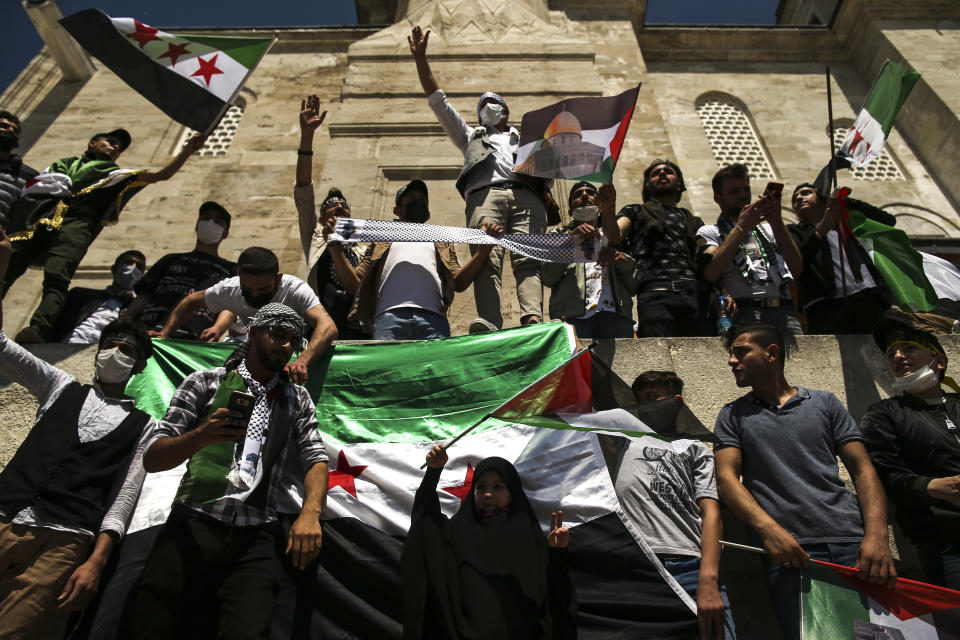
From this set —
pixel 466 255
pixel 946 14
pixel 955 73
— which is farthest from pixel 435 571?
pixel 946 14

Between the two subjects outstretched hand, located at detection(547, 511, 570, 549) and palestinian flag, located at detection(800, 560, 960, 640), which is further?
outstretched hand, located at detection(547, 511, 570, 549)

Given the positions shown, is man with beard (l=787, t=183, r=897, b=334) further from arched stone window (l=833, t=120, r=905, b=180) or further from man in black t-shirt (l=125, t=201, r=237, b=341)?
arched stone window (l=833, t=120, r=905, b=180)

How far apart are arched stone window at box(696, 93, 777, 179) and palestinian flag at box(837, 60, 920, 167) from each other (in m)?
6.32

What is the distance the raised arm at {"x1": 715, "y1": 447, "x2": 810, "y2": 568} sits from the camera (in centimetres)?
291

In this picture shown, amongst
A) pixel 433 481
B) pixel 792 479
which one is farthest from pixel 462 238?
pixel 792 479

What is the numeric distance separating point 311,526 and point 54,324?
355 cm

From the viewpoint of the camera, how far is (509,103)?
1016 centimetres

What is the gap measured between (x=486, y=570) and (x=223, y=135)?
12101 millimetres

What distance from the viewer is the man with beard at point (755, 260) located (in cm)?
471

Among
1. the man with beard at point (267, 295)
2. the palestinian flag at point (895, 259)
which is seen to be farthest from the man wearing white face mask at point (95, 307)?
the palestinian flag at point (895, 259)

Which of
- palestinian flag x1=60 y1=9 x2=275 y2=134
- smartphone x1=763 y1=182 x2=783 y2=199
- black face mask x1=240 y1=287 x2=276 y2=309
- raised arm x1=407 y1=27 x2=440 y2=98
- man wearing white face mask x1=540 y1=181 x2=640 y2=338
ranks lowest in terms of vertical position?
black face mask x1=240 y1=287 x2=276 y2=309

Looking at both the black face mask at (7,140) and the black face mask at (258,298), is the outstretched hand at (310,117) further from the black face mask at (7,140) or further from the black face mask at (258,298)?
the black face mask at (7,140)

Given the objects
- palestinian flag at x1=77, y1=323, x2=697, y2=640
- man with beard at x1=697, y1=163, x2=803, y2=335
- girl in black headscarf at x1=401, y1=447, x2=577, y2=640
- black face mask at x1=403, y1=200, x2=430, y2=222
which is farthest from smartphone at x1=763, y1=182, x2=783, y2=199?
girl in black headscarf at x1=401, y1=447, x2=577, y2=640

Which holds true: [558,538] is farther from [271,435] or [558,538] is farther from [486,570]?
[271,435]
